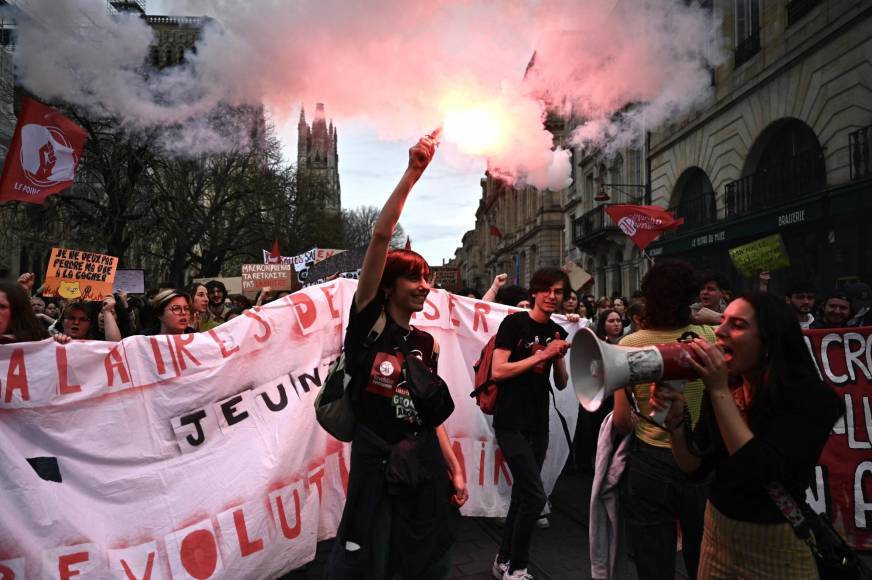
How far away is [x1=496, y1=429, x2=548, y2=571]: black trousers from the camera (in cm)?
381

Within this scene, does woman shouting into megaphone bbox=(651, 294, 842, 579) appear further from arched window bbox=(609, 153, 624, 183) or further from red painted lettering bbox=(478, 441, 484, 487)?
arched window bbox=(609, 153, 624, 183)

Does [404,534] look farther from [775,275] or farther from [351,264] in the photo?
[775,275]

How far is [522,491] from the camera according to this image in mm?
3844

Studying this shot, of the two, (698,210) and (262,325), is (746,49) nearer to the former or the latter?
(698,210)

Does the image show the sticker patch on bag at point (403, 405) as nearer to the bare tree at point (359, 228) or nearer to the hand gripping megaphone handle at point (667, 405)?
the hand gripping megaphone handle at point (667, 405)

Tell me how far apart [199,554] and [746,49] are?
1614cm

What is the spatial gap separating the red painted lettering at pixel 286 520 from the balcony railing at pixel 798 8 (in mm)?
13833

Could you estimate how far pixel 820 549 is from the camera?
1.88m

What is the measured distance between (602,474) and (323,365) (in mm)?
2204

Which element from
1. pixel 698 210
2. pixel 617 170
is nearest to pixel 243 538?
pixel 698 210

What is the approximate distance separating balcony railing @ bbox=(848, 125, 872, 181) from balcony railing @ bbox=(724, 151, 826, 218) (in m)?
0.93

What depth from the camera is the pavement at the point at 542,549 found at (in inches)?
163

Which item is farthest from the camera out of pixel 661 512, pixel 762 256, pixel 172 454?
pixel 762 256

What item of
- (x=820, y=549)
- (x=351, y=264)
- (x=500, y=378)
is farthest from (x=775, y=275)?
(x=820, y=549)
